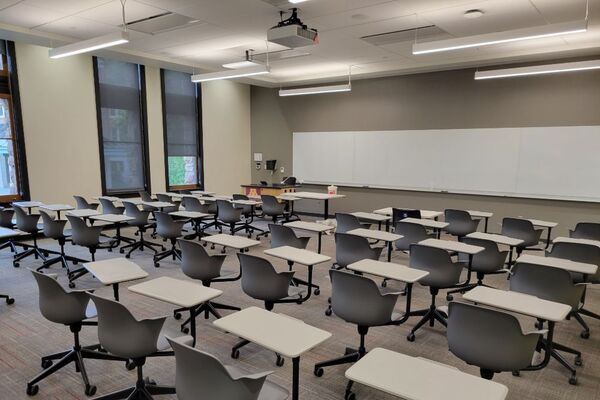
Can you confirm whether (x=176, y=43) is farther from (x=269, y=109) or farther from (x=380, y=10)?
(x=269, y=109)

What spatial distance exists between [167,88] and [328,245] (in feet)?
17.7

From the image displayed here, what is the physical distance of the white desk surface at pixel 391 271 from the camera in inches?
119

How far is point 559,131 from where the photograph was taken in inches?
287

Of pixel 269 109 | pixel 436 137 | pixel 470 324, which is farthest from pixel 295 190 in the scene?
pixel 470 324

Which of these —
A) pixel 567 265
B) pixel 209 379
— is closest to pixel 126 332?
pixel 209 379

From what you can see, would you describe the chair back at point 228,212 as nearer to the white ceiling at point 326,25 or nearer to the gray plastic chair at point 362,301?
the white ceiling at point 326,25

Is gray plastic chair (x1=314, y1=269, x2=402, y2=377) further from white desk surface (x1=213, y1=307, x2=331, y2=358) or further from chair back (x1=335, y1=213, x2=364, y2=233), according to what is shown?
chair back (x1=335, y1=213, x2=364, y2=233)

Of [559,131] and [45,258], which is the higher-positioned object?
[559,131]

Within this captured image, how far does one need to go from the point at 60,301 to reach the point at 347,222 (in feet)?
12.6

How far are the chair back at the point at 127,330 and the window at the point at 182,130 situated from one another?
24.6 ft

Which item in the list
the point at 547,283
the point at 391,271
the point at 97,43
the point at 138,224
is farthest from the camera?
the point at 138,224

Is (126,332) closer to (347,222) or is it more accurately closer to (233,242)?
(233,242)

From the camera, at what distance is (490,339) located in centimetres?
223

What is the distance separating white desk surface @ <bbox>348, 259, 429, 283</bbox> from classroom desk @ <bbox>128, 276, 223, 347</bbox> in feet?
4.09
